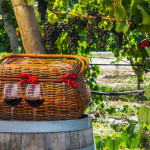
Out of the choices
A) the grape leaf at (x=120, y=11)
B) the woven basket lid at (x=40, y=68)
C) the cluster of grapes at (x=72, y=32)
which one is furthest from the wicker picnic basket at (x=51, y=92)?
the cluster of grapes at (x=72, y=32)

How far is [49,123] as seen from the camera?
1759mm

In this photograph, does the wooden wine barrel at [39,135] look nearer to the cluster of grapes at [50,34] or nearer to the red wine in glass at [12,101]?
the red wine in glass at [12,101]

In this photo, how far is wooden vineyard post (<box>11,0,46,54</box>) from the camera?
236 centimetres

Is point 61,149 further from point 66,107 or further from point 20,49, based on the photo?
point 20,49

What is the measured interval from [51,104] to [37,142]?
24 cm

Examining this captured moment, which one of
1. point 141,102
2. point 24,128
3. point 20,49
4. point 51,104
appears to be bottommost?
point 141,102

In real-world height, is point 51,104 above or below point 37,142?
above

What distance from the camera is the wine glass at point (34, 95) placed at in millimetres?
1694

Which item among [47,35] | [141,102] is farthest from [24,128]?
[141,102]

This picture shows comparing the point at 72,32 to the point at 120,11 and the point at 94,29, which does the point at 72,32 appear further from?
the point at 120,11

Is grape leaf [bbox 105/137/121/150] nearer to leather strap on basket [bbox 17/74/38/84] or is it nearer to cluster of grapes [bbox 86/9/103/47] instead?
cluster of grapes [bbox 86/9/103/47]

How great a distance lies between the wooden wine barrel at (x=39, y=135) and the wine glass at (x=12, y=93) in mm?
119

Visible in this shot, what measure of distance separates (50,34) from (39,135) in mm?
939

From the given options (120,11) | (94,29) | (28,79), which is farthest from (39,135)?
(94,29)
